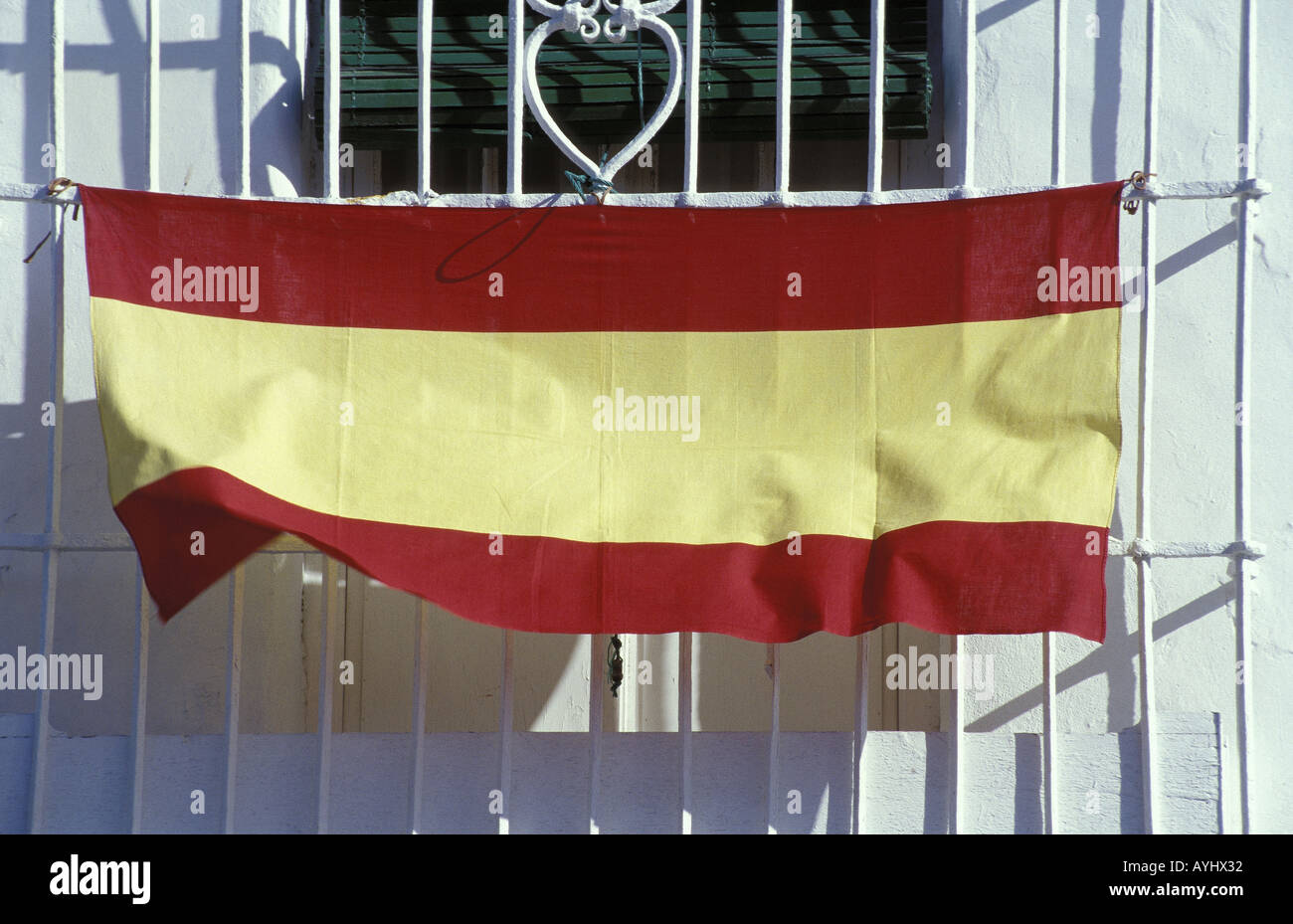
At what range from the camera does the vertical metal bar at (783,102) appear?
393 centimetres

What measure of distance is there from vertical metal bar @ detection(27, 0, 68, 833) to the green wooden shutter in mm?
789

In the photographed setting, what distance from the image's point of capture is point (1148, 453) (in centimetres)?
390

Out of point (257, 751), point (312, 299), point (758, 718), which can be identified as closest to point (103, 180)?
point (312, 299)

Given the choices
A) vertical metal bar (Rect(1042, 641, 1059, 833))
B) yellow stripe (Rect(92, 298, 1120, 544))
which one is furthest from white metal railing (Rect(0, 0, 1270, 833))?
yellow stripe (Rect(92, 298, 1120, 544))

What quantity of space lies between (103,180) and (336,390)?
1225 mm

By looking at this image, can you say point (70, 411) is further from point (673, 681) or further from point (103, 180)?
point (673, 681)

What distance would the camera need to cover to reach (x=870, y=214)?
12.6 feet

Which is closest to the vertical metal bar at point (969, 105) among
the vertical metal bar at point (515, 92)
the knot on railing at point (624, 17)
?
the knot on railing at point (624, 17)

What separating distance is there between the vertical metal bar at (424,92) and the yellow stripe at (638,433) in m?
0.47

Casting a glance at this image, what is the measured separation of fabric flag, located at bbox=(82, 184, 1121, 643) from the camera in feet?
12.0

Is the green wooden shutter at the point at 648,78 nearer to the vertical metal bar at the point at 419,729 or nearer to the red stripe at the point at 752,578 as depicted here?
the red stripe at the point at 752,578

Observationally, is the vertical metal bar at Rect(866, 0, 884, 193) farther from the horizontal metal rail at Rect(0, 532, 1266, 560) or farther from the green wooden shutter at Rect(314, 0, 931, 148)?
the horizontal metal rail at Rect(0, 532, 1266, 560)

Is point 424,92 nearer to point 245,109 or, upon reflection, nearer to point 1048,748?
point 245,109

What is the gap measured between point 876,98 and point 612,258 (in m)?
0.85
